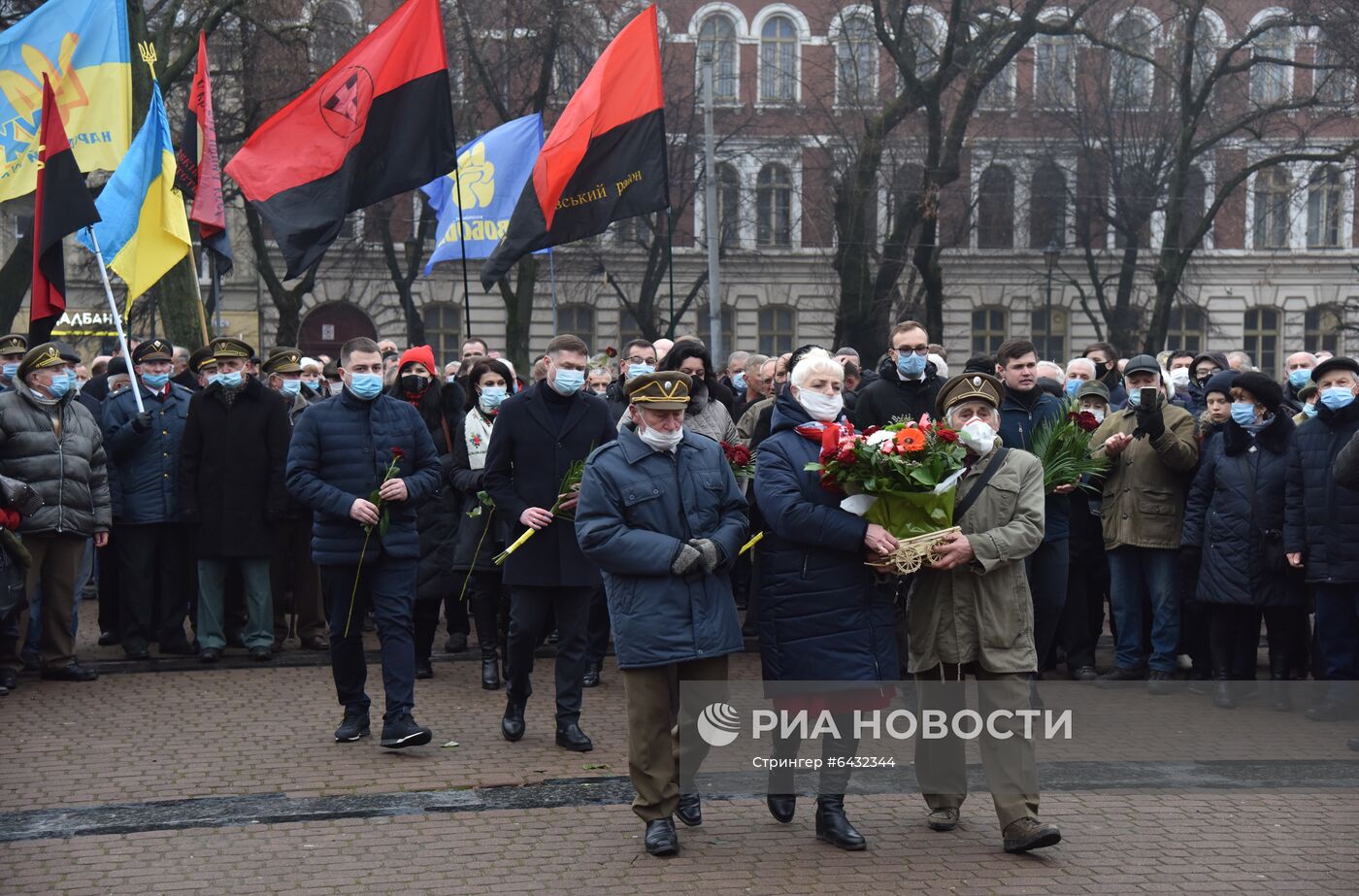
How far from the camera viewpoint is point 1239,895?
6.02 meters

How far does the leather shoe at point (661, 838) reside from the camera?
6543 millimetres

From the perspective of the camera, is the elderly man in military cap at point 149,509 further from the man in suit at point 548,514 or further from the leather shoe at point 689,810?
the leather shoe at point 689,810

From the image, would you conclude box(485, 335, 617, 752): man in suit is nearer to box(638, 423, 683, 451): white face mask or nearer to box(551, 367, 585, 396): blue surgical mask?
box(551, 367, 585, 396): blue surgical mask

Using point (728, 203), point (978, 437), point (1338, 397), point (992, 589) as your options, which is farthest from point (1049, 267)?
point (992, 589)

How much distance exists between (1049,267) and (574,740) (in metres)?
37.3

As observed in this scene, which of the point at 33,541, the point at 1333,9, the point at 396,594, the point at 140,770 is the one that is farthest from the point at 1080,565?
the point at 1333,9

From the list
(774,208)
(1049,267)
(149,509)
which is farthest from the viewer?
(774,208)

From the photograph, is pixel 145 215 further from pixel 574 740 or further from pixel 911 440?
pixel 911 440

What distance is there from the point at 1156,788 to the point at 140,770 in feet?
16.9

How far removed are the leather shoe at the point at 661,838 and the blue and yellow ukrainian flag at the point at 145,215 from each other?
8.13m

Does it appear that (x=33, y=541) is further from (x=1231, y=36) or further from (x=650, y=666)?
(x=1231, y=36)

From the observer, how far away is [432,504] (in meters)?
11.0

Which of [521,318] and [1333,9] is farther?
[521,318]

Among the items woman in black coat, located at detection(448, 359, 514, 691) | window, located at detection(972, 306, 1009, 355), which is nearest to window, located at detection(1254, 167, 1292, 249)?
window, located at detection(972, 306, 1009, 355)
